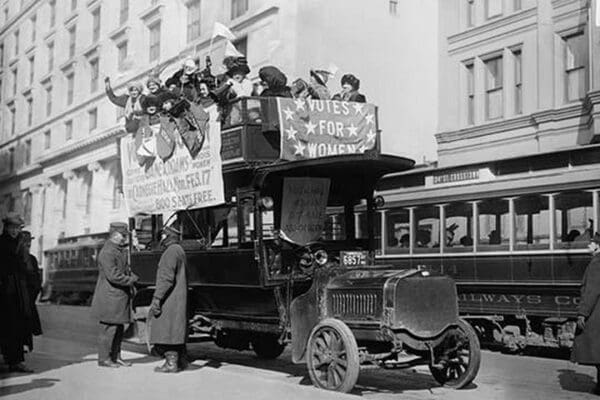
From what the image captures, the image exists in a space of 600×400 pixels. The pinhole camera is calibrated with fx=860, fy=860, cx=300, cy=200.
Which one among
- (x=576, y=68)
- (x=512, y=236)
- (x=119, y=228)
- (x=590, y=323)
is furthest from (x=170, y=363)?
(x=576, y=68)

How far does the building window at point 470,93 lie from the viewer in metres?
16.6

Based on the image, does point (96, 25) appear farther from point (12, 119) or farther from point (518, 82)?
point (518, 82)

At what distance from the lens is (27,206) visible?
4180 millimetres

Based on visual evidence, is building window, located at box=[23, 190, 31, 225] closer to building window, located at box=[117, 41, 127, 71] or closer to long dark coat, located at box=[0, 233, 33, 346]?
building window, located at box=[117, 41, 127, 71]

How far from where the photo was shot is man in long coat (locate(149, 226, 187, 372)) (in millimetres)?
7340

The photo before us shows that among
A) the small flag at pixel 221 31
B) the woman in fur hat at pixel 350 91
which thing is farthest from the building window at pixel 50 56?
the woman in fur hat at pixel 350 91

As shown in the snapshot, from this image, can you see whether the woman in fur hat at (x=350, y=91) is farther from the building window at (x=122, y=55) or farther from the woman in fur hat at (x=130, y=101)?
the building window at (x=122, y=55)

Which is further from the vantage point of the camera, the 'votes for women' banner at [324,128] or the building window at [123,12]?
the 'votes for women' banner at [324,128]

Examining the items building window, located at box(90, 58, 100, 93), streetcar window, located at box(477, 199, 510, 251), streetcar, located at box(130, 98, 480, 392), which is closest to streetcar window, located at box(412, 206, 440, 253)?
streetcar window, located at box(477, 199, 510, 251)

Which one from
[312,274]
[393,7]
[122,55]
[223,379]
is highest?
[393,7]

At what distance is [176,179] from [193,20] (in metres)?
2.76

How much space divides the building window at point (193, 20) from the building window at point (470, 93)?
38.7ft

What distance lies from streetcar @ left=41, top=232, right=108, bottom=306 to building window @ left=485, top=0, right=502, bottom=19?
10.3 meters

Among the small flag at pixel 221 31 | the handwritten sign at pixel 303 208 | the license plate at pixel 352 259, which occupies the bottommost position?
the license plate at pixel 352 259
